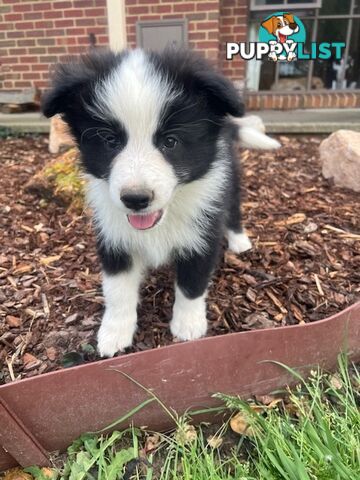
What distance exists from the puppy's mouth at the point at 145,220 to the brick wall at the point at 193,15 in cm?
433

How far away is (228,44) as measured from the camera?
600cm

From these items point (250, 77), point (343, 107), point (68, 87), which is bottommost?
point (343, 107)

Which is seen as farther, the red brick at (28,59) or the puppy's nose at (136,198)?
the red brick at (28,59)

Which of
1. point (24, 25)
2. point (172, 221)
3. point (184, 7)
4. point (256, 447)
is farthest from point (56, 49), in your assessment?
point (256, 447)

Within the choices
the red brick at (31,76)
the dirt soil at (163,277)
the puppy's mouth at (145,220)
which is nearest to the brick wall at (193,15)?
the red brick at (31,76)

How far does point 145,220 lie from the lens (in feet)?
6.11

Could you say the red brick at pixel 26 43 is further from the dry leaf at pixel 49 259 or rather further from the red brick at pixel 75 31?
the dry leaf at pixel 49 259

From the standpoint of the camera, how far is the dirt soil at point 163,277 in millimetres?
2316

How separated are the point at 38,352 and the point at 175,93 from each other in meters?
1.38

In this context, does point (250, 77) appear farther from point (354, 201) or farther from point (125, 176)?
point (125, 176)

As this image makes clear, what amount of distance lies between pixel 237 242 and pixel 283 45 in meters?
4.43

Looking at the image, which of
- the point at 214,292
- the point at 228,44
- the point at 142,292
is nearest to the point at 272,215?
the point at 214,292

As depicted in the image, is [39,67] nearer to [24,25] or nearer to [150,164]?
[24,25]

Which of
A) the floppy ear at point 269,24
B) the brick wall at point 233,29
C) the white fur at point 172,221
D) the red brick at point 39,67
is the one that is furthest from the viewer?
the red brick at point 39,67
